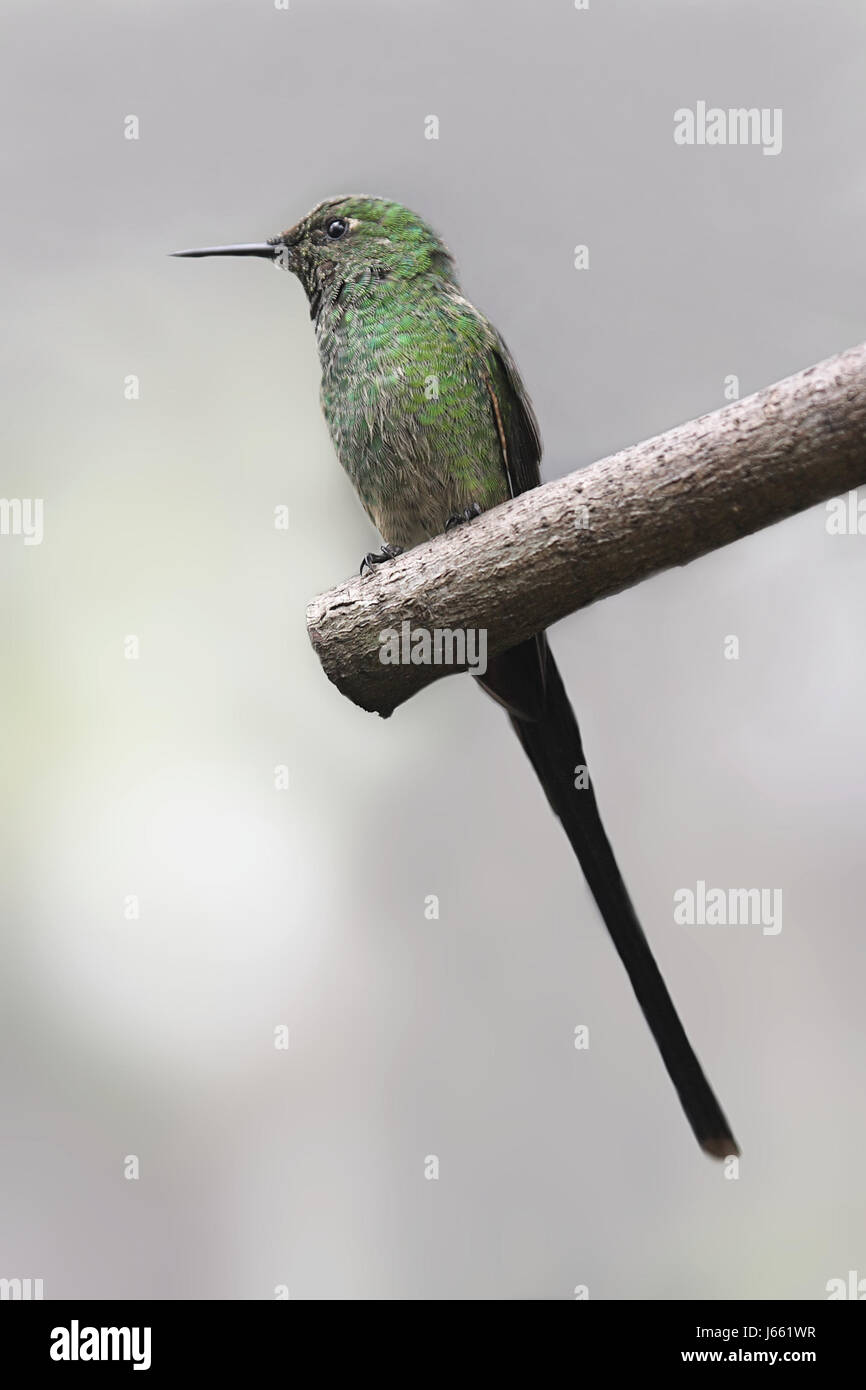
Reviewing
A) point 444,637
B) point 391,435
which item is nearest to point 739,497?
point 444,637

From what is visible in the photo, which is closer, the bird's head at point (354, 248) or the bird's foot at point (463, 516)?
the bird's foot at point (463, 516)

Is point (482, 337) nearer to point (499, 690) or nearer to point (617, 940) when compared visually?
point (499, 690)

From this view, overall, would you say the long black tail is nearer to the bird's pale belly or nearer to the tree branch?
the tree branch

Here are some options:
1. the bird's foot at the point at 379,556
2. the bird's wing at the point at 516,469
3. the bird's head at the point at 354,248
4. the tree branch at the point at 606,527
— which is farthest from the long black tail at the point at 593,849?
the bird's head at the point at 354,248

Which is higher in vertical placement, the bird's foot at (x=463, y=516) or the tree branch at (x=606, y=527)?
the bird's foot at (x=463, y=516)

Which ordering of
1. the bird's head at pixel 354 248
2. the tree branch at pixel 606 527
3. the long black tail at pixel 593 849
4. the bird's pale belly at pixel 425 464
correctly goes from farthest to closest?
the bird's head at pixel 354 248 < the bird's pale belly at pixel 425 464 < the long black tail at pixel 593 849 < the tree branch at pixel 606 527

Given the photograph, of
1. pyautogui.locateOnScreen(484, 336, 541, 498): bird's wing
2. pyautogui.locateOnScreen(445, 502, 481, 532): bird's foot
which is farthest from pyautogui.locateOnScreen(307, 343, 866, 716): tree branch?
pyautogui.locateOnScreen(484, 336, 541, 498): bird's wing

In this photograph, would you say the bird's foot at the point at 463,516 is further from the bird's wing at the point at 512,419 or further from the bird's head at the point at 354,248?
the bird's head at the point at 354,248
